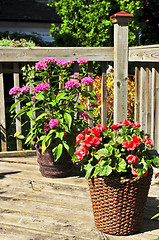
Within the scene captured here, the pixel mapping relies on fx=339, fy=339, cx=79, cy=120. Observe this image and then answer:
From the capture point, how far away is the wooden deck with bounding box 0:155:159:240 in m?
2.32

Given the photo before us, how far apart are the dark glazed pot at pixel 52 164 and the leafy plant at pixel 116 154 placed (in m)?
0.88

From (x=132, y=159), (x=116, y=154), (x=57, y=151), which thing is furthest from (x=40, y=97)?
(x=132, y=159)

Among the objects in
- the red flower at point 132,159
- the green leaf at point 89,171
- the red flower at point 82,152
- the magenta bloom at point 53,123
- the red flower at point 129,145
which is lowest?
the green leaf at point 89,171

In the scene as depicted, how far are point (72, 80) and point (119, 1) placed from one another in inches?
307

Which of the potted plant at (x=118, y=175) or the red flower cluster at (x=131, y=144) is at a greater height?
the red flower cluster at (x=131, y=144)

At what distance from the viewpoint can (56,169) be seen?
10.8 feet

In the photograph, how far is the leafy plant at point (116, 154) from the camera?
217cm

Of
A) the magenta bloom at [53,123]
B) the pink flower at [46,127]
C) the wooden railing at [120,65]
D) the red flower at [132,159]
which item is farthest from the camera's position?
the wooden railing at [120,65]

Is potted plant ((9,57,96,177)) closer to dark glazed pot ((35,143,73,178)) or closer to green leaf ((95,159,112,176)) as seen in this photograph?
dark glazed pot ((35,143,73,178))

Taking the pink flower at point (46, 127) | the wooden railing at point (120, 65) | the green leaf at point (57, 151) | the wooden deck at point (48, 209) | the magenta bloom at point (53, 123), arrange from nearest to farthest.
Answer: the wooden deck at point (48, 209)
the magenta bloom at point (53, 123)
the green leaf at point (57, 151)
the pink flower at point (46, 127)
the wooden railing at point (120, 65)

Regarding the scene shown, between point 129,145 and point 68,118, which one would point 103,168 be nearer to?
point 129,145

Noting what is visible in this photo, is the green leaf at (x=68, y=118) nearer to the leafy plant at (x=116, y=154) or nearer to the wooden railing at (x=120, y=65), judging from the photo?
the leafy plant at (x=116, y=154)

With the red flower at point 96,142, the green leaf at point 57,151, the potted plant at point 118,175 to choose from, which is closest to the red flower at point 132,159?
the potted plant at point 118,175

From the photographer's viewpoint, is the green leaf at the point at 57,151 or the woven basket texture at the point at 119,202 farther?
the green leaf at the point at 57,151
